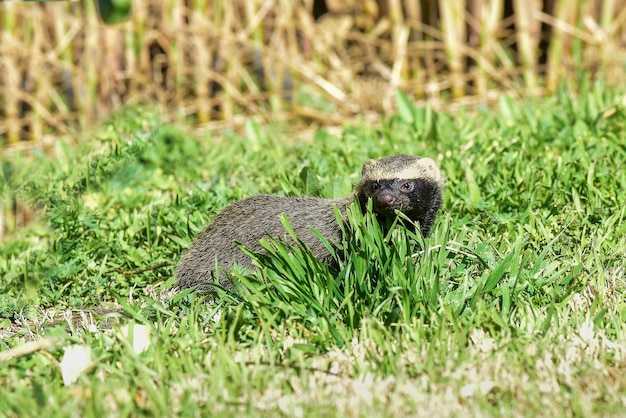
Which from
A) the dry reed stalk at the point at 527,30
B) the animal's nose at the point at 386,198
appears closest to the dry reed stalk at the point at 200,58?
the dry reed stalk at the point at 527,30

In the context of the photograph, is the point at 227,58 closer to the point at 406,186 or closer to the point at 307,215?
the point at 307,215

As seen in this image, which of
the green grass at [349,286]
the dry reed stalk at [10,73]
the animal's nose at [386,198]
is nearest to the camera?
the green grass at [349,286]

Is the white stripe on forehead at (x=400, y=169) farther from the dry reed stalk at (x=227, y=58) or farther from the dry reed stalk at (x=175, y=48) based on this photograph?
the dry reed stalk at (x=175, y=48)

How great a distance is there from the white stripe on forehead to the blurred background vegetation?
360cm

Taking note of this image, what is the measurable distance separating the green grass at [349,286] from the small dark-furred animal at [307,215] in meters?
0.20

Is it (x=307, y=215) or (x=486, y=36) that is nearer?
(x=307, y=215)

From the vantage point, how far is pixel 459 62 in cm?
899

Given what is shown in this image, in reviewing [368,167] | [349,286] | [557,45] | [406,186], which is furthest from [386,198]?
[557,45]

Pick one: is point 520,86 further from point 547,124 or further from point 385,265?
point 385,265

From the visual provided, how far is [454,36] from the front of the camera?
898 cm

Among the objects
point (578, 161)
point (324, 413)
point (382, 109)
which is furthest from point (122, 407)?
point (382, 109)

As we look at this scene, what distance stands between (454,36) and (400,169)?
4.35 meters

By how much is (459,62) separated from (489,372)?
5.98 m

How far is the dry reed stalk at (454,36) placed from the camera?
8.90m
